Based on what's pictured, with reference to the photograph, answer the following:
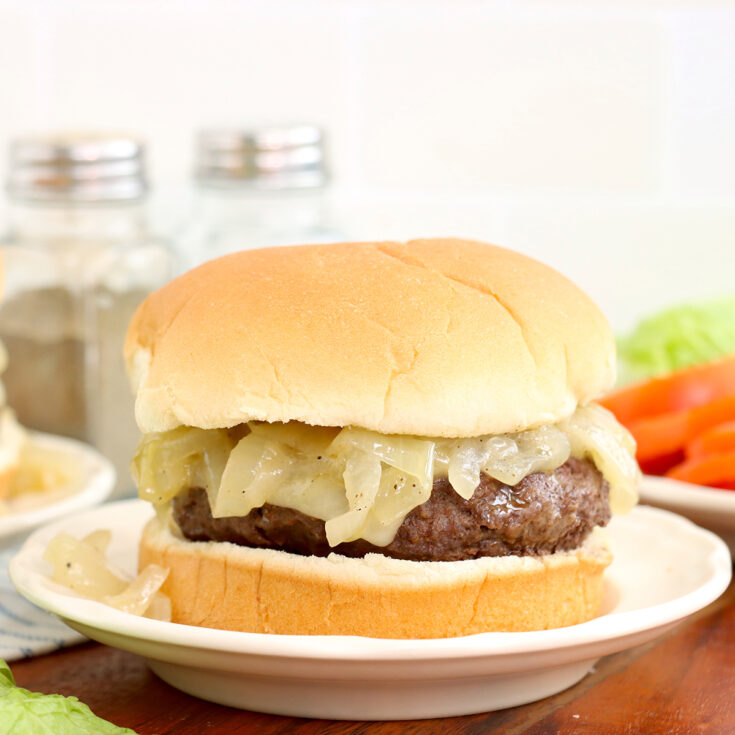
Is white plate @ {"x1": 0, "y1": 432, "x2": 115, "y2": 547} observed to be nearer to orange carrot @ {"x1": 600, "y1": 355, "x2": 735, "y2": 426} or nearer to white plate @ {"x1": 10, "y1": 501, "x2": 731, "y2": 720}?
white plate @ {"x1": 10, "y1": 501, "x2": 731, "y2": 720}

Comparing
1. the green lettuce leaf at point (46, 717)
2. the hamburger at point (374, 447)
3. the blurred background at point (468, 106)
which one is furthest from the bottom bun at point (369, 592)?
the blurred background at point (468, 106)

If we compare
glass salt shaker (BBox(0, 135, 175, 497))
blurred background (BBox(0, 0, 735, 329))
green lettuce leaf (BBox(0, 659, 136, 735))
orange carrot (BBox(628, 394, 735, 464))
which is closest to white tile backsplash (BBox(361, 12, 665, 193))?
blurred background (BBox(0, 0, 735, 329))

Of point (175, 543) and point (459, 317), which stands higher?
point (459, 317)

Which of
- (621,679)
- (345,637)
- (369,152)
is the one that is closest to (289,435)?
(345,637)

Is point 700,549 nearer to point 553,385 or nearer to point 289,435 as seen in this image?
point 553,385

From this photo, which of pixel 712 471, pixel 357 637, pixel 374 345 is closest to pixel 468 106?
pixel 712 471

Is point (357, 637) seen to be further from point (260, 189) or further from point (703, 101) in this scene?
point (703, 101)
